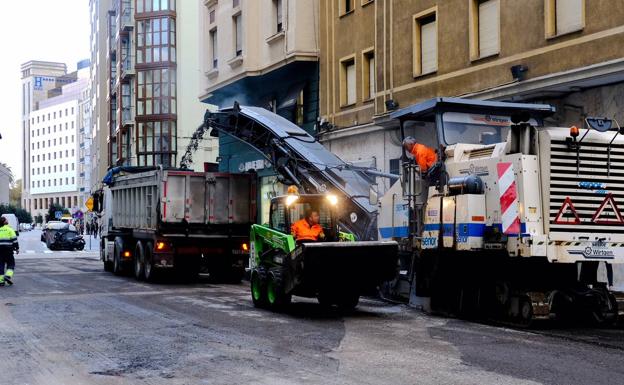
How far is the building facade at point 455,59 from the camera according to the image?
17.6 meters

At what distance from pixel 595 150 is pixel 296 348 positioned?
535cm

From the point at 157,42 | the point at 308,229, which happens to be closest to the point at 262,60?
the point at 308,229

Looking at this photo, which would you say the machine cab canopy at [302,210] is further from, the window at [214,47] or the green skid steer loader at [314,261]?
the window at [214,47]

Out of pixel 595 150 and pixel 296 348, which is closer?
pixel 296 348

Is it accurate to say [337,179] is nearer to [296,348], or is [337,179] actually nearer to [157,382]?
[296,348]

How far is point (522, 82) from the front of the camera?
19.1 metres

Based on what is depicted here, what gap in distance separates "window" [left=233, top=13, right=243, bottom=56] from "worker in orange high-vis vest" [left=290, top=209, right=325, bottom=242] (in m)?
19.6

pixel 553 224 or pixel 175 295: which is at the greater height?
pixel 553 224

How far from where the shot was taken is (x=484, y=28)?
21141 mm

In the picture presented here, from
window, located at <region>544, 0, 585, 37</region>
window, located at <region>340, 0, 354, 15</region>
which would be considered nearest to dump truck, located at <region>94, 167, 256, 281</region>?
window, located at <region>340, 0, 354, 15</region>

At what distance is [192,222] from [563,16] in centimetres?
1023

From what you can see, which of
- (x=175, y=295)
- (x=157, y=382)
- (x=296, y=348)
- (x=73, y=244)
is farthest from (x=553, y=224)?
(x=73, y=244)

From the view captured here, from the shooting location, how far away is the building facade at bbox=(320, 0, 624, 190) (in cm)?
1758

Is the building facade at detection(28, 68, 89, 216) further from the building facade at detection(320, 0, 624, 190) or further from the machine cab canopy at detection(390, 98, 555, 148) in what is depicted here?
the machine cab canopy at detection(390, 98, 555, 148)
